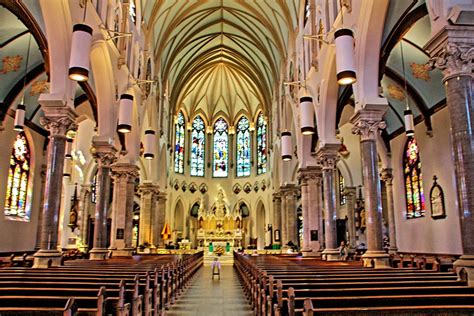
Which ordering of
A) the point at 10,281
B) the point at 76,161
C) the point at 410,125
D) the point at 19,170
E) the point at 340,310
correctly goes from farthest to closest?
the point at 76,161 < the point at 19,170 < the point at 410,125 < the point at 10,281 < the point at 340,310

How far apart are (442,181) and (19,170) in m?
21.7

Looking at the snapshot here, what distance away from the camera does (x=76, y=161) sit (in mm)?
27797

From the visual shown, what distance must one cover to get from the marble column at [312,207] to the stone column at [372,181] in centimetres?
808

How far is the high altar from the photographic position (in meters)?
39.0

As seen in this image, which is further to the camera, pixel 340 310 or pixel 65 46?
pixel 65 46

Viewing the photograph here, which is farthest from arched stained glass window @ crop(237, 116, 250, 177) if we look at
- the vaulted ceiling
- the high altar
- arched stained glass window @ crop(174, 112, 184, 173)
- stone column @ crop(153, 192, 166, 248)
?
stone column @ crop(153, 192, 166, 248)

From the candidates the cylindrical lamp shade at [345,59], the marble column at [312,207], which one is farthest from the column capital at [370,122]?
the marble column at [312,207]

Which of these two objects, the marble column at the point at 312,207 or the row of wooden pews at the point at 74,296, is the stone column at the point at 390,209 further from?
the row of wooden pews at the point at 74,296

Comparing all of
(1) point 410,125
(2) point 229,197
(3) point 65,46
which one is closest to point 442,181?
(1) point 410,125

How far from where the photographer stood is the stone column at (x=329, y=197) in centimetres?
1740

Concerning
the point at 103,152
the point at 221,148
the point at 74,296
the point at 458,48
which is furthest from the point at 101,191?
the point at 221,148

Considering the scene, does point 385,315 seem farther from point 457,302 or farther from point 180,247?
point 180,247

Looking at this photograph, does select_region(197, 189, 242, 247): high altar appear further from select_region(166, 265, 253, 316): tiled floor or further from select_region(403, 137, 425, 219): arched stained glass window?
select_region(166, 265, 253, 316): tiled floor

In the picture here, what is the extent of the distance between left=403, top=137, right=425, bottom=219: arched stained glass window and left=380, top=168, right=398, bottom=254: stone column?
3.17 ft
